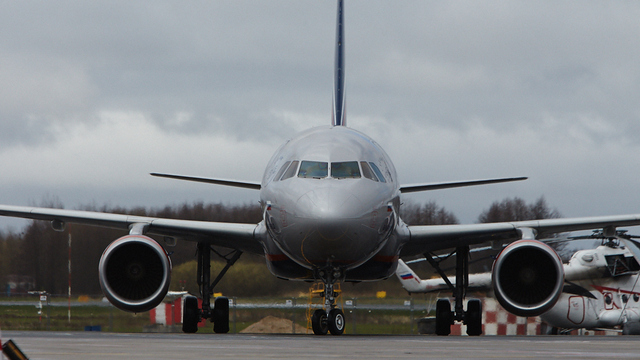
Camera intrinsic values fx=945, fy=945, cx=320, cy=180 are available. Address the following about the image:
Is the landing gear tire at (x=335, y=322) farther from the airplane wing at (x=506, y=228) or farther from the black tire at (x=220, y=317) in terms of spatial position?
the black tire at (x=220, y=317)

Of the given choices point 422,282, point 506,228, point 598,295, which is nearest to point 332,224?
point 506,228

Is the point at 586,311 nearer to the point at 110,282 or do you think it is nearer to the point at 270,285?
the point at 270,285

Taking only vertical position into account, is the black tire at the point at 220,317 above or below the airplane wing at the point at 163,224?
below

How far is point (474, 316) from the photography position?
62.8 ft

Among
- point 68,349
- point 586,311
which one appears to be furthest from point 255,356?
point 586,311

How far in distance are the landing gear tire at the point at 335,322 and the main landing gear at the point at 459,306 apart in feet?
13.8

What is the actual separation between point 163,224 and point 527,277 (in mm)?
6596

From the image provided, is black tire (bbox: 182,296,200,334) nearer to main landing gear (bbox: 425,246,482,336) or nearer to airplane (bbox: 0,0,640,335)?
airplane (bbox: 0,0,640,335)

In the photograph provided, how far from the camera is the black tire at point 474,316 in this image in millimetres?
19156

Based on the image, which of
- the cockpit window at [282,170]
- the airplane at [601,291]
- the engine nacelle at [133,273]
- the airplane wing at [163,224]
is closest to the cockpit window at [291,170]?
the cockpit window at [282,170]

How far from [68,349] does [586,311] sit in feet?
55.4

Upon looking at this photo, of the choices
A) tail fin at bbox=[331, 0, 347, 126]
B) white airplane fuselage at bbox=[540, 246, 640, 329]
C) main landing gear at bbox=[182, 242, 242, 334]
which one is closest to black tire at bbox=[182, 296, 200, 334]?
main landing gear at bbox=[182, 242, 242, 334]

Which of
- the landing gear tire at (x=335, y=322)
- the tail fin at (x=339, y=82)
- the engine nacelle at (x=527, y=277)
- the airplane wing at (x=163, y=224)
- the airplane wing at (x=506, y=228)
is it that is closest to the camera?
the landing gear tire at (x=335, y=322)

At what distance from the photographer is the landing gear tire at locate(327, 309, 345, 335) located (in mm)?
14891
